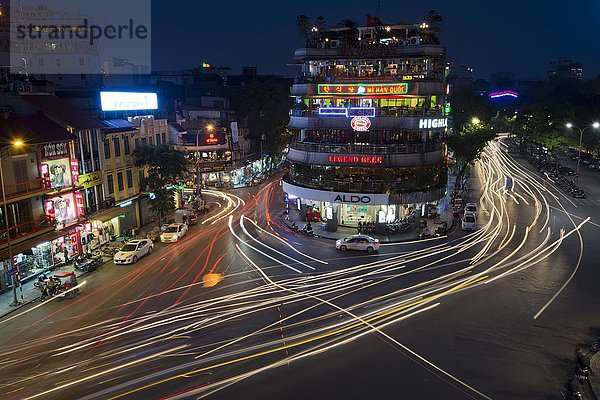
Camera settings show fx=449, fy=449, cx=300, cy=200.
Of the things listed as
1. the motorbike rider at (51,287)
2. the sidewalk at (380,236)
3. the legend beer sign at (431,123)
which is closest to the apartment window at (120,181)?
the motorbike rider at (51,287)

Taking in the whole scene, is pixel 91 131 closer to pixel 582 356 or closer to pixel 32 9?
pixel 582 356

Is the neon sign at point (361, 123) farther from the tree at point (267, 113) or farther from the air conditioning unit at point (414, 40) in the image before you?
the tree at point (267, 113)

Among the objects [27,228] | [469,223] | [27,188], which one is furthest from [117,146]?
[469,223]

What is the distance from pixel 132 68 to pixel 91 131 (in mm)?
54185

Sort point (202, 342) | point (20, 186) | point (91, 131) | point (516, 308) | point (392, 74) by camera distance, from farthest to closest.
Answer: point (392, 74) → point (91, 131) → point (20, 186) → point (516, 308) → point (202, 342)

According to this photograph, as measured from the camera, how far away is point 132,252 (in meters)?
34.4

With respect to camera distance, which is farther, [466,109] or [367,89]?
[466,109]

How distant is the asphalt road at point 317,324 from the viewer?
17.7 meters

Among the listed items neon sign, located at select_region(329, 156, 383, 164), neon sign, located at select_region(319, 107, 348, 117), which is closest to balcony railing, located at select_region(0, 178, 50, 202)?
neon sign, located at select_region(329, 156, 383, 164)

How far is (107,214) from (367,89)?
28302 millimetres

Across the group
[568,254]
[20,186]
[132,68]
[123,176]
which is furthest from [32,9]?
[568,254]

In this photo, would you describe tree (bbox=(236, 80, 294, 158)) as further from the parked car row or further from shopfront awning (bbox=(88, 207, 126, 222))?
shopfront awning (bbox=(88, 207, 126, 222))

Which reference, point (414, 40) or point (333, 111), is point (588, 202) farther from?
point (333, 111)

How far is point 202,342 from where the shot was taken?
21062 mm
